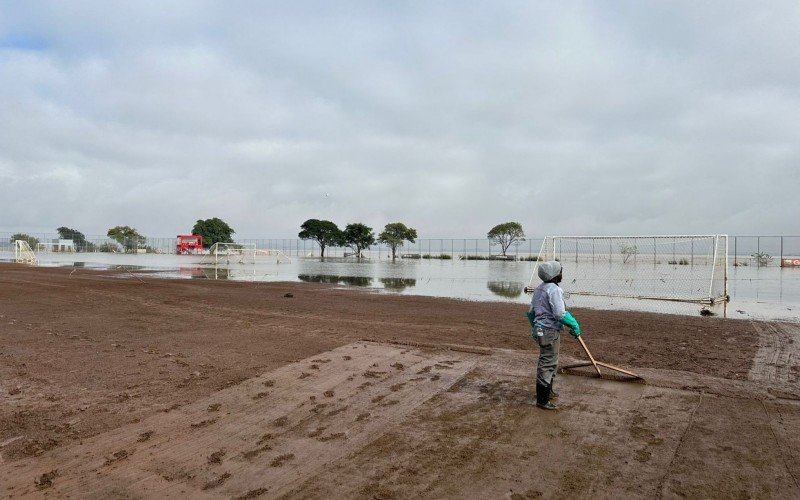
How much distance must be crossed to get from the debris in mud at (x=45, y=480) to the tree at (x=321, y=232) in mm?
72913

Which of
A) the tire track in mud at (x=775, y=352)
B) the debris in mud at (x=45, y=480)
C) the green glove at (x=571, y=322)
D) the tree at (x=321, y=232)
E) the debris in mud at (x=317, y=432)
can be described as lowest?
the debris in mud at (x=45, y=480)

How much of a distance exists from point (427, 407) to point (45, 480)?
316 cm

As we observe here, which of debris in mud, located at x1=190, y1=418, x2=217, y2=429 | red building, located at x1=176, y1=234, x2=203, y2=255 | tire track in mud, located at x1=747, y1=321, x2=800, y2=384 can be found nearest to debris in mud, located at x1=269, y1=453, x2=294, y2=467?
debris in mud, located at x1=190, y1=418, x2=217, y2=429

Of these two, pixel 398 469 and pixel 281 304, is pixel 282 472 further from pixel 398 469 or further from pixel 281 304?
pixel 281 304

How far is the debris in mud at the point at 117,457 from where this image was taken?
376 centimetres

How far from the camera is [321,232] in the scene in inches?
3029

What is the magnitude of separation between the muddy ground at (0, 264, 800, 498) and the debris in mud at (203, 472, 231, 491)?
0.06 ft

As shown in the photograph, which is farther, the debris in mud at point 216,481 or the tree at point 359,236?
the tree at point 359,236

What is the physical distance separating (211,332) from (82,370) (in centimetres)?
290

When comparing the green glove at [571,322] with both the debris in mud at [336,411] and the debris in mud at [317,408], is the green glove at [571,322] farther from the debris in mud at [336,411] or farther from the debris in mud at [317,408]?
the debris in mud at [317,408]

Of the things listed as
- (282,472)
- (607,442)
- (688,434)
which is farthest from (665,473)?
(282,472)

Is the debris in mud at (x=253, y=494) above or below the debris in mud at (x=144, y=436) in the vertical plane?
below

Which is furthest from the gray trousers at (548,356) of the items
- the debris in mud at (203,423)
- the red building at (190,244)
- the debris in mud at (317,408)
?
the red building at (190,244)

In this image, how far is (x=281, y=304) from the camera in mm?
14000
